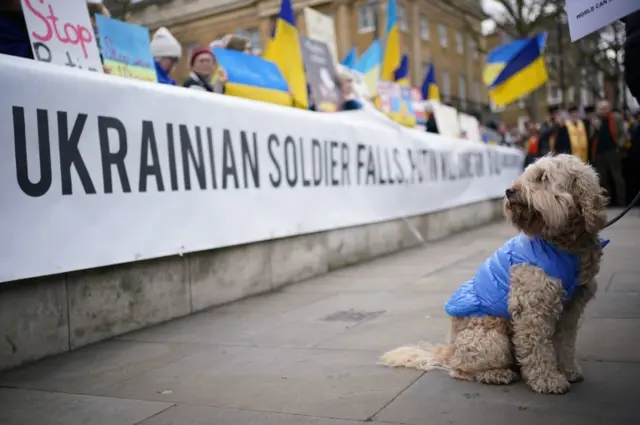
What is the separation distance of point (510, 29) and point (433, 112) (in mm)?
19309

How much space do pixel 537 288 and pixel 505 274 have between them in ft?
0.82

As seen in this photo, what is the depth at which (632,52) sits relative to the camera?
10.1 ft

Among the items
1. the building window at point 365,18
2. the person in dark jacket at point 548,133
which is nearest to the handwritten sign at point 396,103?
the person in dark jacket at point 548,133

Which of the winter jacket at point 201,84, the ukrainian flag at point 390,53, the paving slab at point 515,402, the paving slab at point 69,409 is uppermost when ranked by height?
the ukrainian flag at point 390,53

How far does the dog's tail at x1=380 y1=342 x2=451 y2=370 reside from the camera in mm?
3844

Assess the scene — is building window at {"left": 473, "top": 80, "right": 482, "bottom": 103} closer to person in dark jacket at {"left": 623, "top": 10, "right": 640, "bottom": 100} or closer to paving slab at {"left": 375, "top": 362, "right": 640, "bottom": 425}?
paving slab at {"left": 375, "top": 362, "right": 640, "bottom": 425}

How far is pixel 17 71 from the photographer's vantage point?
168 inches

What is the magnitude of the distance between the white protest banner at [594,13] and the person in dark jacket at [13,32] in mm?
3967

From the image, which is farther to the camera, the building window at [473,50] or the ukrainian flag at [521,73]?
the building window at [473,50]

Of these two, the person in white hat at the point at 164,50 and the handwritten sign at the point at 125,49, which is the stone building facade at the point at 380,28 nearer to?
the person in white hat at the point at 164,50

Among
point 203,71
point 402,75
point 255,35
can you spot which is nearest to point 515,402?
point 203,71

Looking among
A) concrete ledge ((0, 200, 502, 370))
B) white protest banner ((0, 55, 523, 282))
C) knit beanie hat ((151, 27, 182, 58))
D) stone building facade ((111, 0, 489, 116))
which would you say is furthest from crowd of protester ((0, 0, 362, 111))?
stone building facade ((111, 0, 489, 116))

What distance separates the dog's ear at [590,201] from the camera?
311cm

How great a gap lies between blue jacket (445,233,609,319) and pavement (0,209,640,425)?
0.42 m
